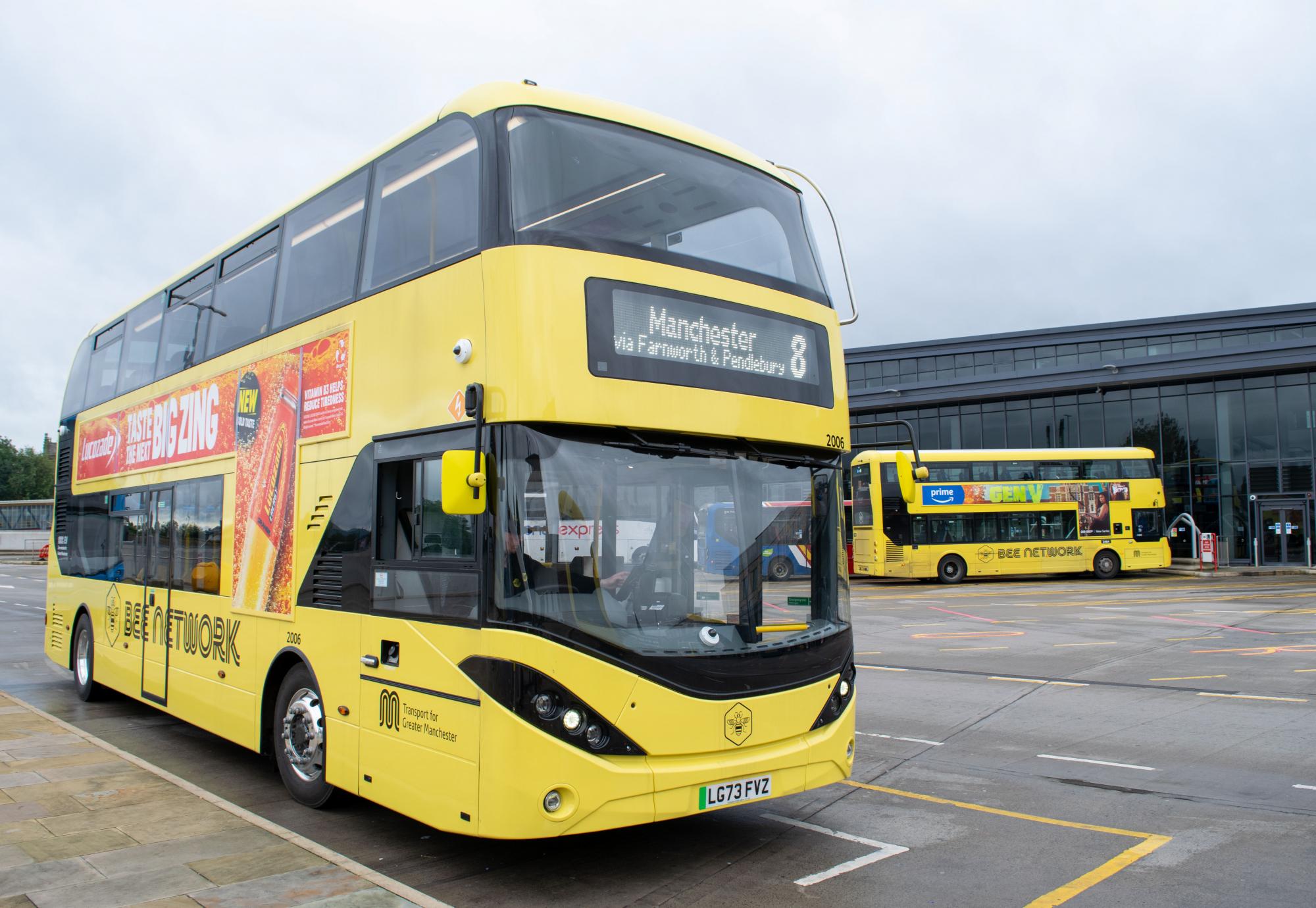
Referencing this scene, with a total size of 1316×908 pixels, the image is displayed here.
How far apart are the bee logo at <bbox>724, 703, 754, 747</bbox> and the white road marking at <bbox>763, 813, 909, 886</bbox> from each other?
0.82 metres

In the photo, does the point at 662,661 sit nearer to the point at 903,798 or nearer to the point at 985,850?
the point at 985,850

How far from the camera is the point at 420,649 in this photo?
558 centimetres

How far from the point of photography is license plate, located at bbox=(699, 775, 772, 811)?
5.22m

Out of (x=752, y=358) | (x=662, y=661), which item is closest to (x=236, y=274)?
(x=752, y=358)

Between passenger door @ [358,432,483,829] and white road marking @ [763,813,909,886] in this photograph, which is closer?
passenger door @ [358,432,483,829]

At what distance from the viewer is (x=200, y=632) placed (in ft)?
28.0

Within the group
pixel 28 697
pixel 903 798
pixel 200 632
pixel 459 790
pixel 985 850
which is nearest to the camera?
pixel 459 790

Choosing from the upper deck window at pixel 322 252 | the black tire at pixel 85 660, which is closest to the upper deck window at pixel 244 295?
the upper deck window at pixel 322 252

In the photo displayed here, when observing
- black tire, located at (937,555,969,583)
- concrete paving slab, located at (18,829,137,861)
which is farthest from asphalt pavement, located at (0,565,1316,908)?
black tire, located at (937,555,969,583)

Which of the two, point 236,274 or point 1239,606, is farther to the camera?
point 1239,606

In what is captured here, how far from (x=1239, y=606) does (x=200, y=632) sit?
22.2 m

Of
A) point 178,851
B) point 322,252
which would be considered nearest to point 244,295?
point 322,252

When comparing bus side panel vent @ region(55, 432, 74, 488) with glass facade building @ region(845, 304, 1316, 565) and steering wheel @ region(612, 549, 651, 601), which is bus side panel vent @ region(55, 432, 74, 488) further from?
glass facade building @ region(845, 304, 1316, 565)

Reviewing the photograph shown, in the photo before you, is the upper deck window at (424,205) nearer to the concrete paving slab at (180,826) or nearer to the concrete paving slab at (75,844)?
the concrete paving slab at (180,826)
